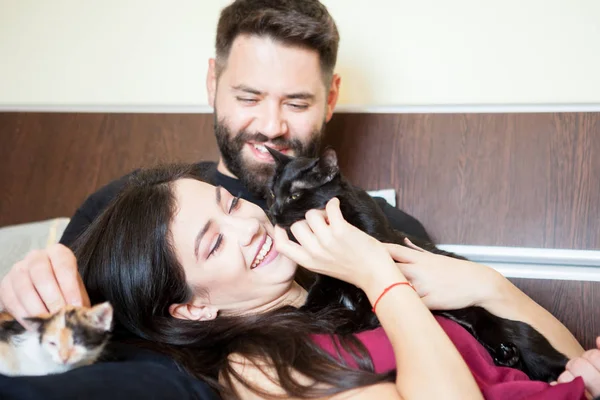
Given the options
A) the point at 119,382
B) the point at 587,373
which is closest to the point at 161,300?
the point at 119,382

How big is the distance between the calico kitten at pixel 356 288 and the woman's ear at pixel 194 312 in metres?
0.22

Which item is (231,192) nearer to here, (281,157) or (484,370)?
(281,157)

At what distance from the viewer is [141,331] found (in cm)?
113

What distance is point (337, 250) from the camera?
1.06 m

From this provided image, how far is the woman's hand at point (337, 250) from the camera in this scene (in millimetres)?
1042

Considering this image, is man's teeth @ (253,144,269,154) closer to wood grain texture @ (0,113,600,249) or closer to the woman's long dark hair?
wood grain texture @ (0,113,600,249)

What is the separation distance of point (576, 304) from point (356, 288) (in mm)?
852

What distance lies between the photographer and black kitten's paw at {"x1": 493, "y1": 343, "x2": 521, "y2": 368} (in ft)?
3.98

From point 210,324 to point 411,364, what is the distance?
417 mm

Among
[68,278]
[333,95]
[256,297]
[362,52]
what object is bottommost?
[256,297]

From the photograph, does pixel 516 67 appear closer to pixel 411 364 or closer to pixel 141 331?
pixel 411 364

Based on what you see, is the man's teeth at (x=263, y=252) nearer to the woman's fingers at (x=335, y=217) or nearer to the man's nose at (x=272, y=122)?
the woman's fingers at (x=335, y=217)

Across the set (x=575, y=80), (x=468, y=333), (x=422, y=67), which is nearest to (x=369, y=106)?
(x=422, y=67)

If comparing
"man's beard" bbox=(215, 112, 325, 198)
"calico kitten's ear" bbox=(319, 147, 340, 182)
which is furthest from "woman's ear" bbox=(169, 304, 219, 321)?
"man's beard" bbox=(215, 112, 325, 198)
